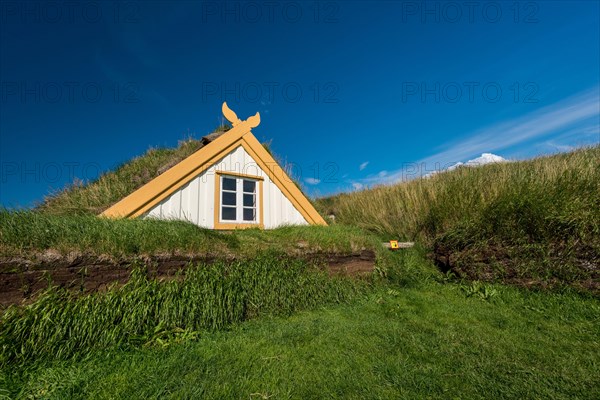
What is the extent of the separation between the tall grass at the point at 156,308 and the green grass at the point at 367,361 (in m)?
0.19

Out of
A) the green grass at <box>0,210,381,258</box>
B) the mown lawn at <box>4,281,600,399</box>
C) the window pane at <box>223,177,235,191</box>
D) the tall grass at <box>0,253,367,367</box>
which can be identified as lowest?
the mown lawn at <box>4,281,600,399</box>

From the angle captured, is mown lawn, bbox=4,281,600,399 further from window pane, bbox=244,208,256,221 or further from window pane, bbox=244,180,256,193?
window pane, bbox=244,180,256,193

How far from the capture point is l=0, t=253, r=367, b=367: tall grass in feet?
9.12

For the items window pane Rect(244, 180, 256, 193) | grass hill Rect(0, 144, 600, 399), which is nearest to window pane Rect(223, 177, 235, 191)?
window pane Rect(244, 180, 256, 193)

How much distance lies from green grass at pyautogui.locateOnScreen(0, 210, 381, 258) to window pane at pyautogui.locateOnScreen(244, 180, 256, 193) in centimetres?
206

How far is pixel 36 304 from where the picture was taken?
2836 mm

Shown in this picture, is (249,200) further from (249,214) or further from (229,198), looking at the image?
(229,198)

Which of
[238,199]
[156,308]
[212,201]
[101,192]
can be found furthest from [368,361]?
[101,192]

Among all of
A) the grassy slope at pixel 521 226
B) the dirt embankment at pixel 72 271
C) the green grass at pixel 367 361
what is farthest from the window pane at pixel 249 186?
the grassy slope at pixel 521 226

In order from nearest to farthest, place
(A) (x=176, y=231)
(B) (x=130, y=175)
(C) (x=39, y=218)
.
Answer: (C) (x=39, y=218)
(A) (x=176, y=231)
(B) (x=130, y=175)

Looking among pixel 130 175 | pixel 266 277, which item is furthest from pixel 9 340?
pixel 130 175

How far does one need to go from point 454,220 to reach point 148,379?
7.47 meters

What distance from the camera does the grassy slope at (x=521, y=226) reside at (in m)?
4.82

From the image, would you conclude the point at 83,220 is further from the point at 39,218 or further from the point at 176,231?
the point at 176,231
